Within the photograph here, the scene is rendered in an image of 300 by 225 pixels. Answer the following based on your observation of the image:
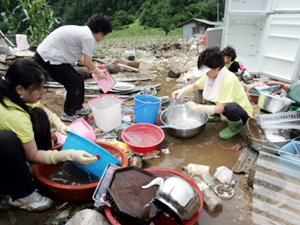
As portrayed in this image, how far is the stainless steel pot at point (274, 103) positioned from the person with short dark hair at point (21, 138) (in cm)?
240

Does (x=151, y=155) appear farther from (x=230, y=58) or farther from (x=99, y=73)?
(x=230, y=58)

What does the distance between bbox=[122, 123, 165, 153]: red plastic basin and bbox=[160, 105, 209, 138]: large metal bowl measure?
25cm

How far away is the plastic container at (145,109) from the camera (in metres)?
2.76

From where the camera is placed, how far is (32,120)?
168cm

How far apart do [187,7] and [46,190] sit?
33.6m

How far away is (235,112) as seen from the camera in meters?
2.56

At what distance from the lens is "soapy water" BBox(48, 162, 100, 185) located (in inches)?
74.0

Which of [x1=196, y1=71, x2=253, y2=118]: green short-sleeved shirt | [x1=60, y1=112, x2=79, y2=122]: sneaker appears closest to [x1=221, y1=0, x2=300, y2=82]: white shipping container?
[x1=196, y1=71, x2=253, y2=118]: green short-sleeved shirt

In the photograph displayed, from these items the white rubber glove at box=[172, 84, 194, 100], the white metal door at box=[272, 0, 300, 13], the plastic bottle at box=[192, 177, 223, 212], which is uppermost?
the white metal door at box=[272, 0, 300, 13]

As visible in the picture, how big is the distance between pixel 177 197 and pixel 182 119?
2.02 m

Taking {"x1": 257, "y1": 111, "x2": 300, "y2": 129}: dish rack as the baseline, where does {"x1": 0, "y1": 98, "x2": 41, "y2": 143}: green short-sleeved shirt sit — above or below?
above

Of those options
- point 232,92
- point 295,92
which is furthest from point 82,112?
point 295,92

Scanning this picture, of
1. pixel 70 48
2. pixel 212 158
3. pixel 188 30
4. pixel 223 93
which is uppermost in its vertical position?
pixel 70 48

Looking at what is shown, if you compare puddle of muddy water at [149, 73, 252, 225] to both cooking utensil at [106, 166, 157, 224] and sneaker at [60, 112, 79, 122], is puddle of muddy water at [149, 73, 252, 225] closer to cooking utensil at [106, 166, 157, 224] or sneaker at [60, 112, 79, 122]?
cooking utensil at [106, 166, 157, 224]
